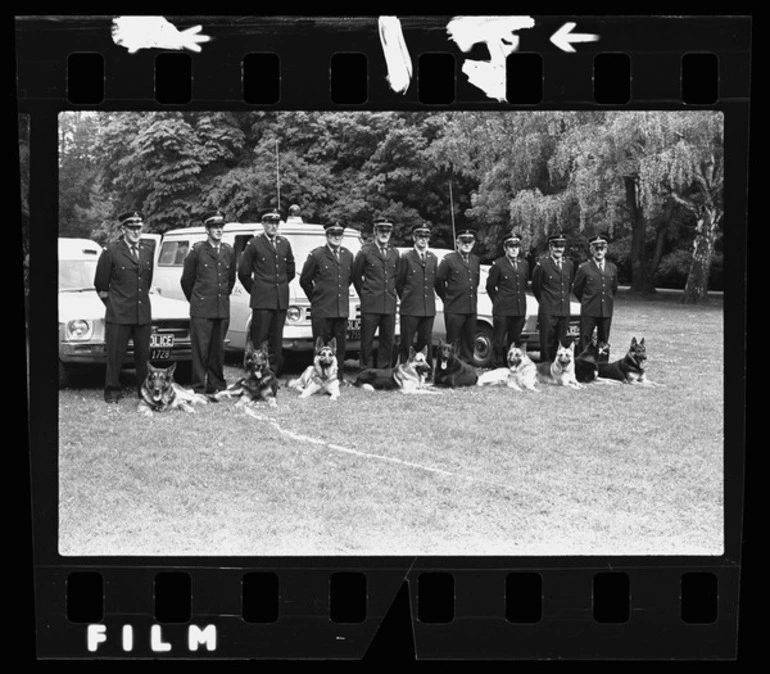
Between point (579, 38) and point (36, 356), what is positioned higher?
point (579, 38)

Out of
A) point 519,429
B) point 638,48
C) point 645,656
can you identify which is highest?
point 638,48

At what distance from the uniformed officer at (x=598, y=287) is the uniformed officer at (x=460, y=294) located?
2.29 feet

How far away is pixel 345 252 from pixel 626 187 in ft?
6.35

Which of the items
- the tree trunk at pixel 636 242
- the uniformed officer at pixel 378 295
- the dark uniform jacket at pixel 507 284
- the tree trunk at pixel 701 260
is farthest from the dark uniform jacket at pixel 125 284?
the tree trunk at pixel 701 260

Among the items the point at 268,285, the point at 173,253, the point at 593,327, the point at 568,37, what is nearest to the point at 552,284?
the point at 593,327

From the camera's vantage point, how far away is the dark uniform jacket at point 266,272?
9.79 m

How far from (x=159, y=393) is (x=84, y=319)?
27.4 inches

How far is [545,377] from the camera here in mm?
9891

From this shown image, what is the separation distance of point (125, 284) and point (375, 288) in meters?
1.67

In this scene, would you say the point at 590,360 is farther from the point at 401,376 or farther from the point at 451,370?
the point at 401,376

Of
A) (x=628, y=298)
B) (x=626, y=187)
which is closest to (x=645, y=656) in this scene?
(x=628, y=298)

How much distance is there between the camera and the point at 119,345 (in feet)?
31.7

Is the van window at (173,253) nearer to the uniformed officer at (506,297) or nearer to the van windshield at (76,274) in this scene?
the van windshield at (76,274)

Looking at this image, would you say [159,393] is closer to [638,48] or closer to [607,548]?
[607,548]
